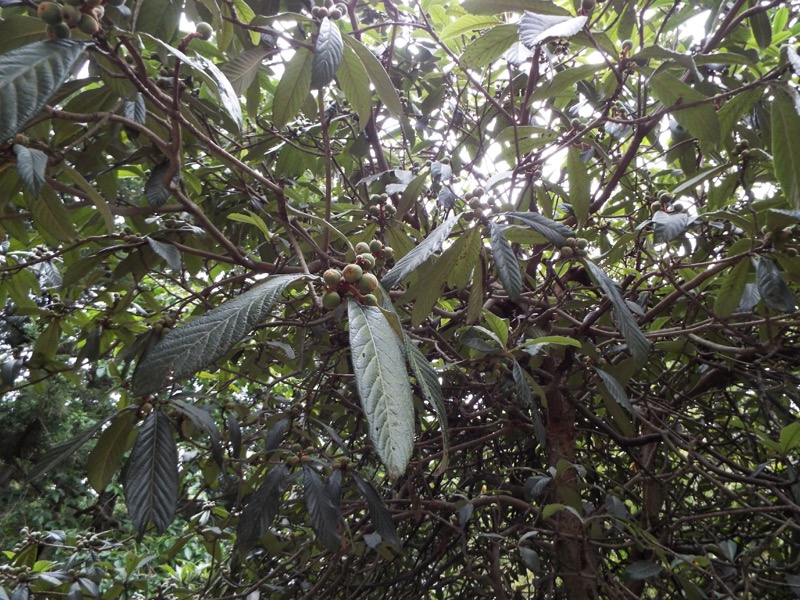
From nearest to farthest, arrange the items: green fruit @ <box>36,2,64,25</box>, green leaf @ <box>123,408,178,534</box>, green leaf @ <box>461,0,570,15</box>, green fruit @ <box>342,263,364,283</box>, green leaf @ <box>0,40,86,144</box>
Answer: green leaf @ <box>0,40,86,144</box> < green fruit @ <box>36,2,64,25</box> < green fruit @ <box>342,263,364,283</box> < green leaf @ <box>123,408,178,534</box> < green leaf @ <box>461,0,570,15</box>

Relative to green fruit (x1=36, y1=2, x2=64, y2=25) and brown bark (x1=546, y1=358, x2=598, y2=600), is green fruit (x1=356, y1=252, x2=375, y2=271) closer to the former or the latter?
green fruit (x1=36, y1=2, x2=64, y2=25)

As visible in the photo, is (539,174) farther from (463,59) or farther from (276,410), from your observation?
(276,410)

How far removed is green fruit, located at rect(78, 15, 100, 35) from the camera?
0.68 m

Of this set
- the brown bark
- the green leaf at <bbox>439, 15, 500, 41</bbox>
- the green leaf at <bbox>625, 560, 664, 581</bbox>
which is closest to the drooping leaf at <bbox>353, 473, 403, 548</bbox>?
the brown bark

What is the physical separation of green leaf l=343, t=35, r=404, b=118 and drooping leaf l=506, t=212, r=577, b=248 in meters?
0.36

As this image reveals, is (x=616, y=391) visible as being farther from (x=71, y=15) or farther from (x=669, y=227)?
(x=71, y=15)

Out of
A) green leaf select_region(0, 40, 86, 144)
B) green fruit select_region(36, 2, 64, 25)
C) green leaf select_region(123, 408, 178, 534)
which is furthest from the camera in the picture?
green leaf select_region(123, 408, 178, 534)

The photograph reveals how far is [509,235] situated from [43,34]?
37.3 inches

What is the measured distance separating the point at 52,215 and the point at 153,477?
0.70m

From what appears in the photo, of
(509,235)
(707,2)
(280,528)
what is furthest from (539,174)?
(280,528)

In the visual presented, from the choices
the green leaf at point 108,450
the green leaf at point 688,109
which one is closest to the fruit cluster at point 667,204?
the green leaf at point 688,109

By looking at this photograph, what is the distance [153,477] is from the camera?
919 millimetres

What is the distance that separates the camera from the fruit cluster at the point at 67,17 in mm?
686

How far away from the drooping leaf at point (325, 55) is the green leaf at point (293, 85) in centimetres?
20
